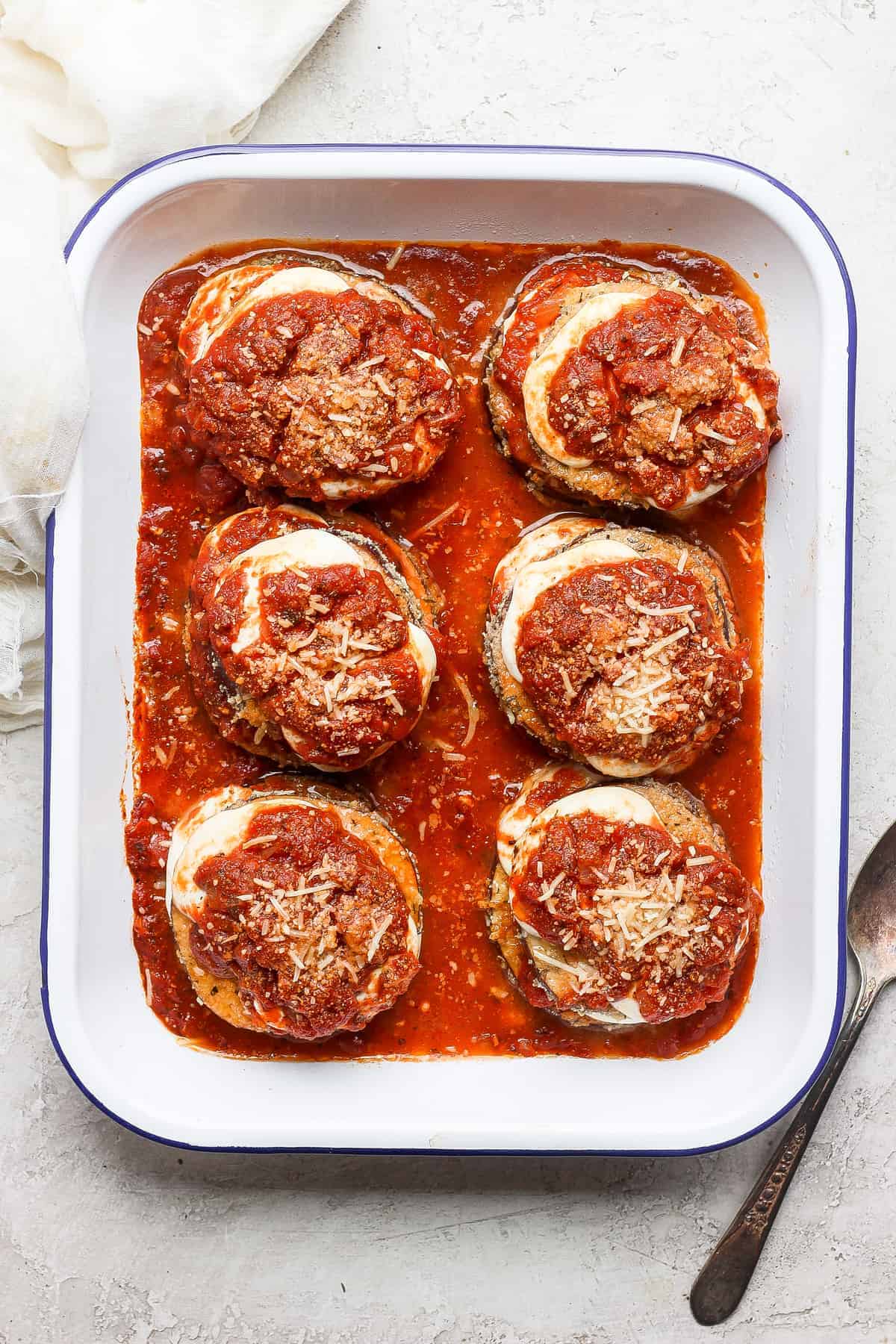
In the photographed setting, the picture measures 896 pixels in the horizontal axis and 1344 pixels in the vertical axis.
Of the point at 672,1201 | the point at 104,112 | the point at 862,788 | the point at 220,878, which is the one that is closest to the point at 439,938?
the point at 220,878

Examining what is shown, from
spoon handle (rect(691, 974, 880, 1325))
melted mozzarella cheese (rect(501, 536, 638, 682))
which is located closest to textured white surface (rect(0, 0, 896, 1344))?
spoon handle (rect(691, 974, 880, 1325))

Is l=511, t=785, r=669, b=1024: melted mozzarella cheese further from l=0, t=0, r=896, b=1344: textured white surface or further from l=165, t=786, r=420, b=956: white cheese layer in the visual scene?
l=0, t=0, r=896, b=1344: textured white surface

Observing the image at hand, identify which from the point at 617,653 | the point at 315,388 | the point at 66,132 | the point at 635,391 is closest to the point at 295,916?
the point at 617,653

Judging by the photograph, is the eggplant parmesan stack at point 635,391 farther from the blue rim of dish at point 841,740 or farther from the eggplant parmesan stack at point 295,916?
the eggplant parmesan stack at point 295,916

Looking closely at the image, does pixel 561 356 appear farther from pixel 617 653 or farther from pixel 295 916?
pixel 295 916

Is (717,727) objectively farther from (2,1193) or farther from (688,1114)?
(2,1193)

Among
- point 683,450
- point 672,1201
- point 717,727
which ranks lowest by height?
point 672,1201
